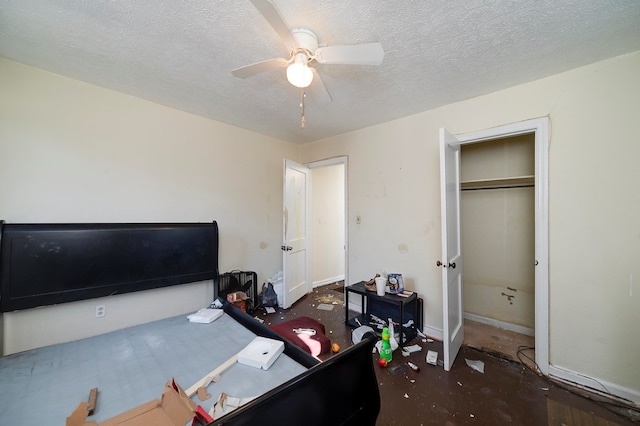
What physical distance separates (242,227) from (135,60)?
2062 millimetres

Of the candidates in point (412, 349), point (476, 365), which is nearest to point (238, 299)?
point (412, 349)

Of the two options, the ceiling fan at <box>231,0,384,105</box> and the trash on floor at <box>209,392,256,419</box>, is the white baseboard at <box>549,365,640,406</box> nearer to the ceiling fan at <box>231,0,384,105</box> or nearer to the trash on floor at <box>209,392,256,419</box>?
the trash on floor at <box>209,392,256,419</box>

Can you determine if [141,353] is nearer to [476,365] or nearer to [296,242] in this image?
[296,242]

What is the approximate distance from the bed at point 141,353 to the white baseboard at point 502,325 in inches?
103

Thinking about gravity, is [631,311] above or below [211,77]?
below

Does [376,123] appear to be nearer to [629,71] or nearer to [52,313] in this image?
[629,71]

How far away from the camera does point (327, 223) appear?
186 inches

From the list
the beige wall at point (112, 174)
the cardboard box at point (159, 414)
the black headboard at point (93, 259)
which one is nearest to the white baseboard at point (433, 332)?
the beige wall at point (112, 174)

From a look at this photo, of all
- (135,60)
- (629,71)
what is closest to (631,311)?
(629,71)

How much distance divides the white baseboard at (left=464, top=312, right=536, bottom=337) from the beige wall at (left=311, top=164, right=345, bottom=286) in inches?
93.4

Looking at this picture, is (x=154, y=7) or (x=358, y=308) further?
(x=358, y=308)

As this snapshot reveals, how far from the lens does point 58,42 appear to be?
1.68 meters

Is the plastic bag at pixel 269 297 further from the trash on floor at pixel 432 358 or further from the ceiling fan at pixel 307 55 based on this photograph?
the ceiling fan at pixel 307 55

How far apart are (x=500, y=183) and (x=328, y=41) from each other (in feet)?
8.43
